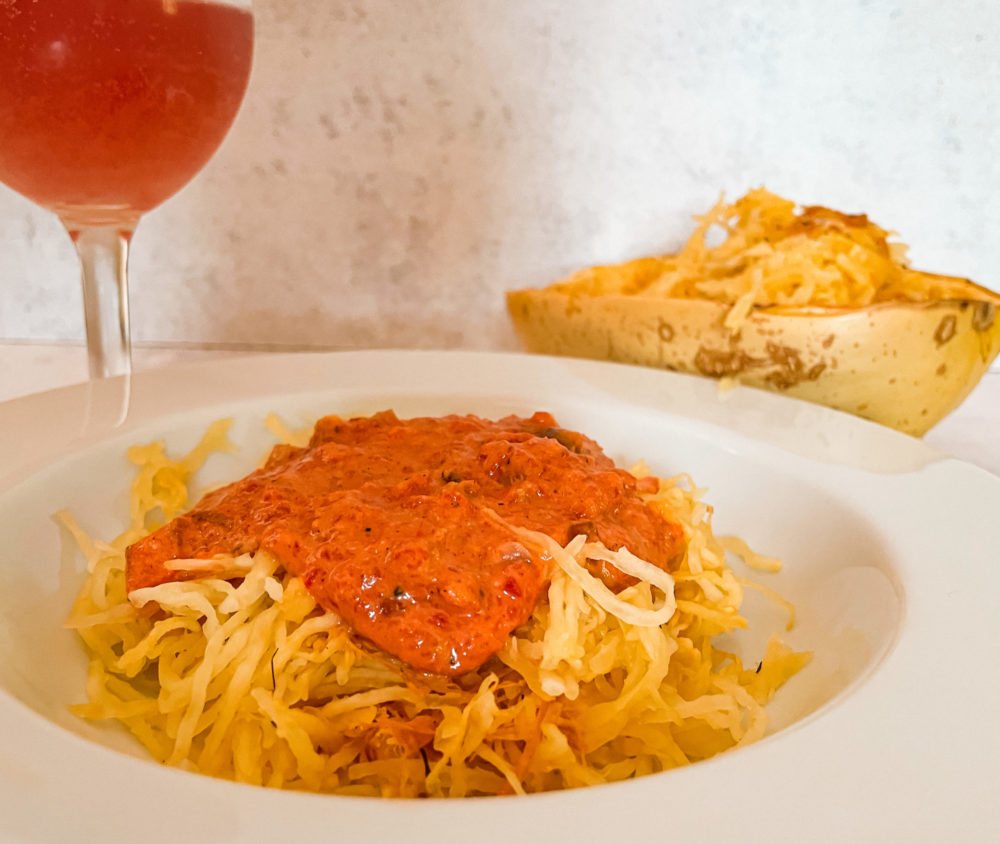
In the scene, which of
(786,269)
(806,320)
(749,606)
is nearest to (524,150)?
(786,269)

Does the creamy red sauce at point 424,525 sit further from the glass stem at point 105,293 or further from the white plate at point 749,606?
the glass stem at point 105,293

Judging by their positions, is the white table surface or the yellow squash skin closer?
the yellow squash skin

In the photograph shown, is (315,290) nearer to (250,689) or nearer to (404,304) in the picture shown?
(404,304)

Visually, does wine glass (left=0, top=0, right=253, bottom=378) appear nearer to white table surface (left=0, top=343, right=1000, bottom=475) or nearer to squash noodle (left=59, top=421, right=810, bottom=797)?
squash noodle (left=59, top=421, right=810, bottom=797)

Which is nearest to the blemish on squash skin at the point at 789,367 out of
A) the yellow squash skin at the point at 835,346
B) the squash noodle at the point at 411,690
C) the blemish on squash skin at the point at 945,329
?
the yellow squash skin at the point at 835,346

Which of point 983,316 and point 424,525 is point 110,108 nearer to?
point 424,525

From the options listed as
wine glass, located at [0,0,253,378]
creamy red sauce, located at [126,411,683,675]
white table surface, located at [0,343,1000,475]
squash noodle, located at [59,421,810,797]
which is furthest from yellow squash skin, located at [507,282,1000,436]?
wine glass, located at [0,0,253,378]

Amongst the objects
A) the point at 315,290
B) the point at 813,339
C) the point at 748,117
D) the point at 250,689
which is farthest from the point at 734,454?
the point at 315,290
